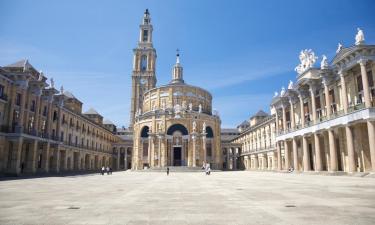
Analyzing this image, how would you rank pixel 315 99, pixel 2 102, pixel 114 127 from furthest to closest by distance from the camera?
pixel 114 127
pixel 315 99
pixel 2 102

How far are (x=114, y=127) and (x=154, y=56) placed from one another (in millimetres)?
32297

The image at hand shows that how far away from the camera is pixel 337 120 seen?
31156 millimetres

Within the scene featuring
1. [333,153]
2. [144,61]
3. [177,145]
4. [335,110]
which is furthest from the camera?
[144,61]

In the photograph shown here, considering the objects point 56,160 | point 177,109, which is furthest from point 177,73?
point 56,160

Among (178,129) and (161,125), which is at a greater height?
(161,125)

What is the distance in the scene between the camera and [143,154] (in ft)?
223

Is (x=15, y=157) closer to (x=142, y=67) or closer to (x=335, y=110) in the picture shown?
(x=335, y=110)

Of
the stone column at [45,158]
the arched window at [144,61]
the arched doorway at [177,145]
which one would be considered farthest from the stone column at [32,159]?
the arched window at [144,61]

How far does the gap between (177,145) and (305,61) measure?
1413 inches

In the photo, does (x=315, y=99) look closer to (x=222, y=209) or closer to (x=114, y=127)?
(x=222, y=209)

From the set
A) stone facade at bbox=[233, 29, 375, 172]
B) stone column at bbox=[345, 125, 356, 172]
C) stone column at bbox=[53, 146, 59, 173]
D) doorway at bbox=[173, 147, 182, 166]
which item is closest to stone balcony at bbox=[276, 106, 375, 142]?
stone facade at bbox=[233, 29, 375, 172]

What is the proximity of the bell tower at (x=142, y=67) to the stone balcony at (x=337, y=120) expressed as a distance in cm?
6886

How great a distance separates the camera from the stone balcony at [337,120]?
86.6 feet

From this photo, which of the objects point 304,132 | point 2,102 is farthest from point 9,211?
point 304,132
